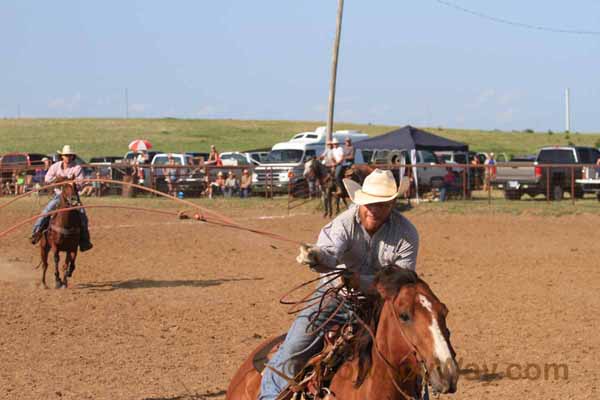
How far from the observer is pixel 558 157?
33.0 metres

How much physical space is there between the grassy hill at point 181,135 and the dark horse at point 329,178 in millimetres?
44526

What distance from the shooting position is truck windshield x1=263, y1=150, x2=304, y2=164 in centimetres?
3459

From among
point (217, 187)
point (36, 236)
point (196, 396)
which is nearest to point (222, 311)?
point (36, 236)

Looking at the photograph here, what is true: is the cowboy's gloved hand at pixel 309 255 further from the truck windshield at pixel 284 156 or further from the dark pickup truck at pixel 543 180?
the truck windshield at pixel 284 156

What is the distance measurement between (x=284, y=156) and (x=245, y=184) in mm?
5043

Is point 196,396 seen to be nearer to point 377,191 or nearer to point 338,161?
point 377,191

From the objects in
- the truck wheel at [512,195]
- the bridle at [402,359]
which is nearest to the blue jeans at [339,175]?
the truck wheel at [512,195]

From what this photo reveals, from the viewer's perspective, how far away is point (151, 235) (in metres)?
21.0

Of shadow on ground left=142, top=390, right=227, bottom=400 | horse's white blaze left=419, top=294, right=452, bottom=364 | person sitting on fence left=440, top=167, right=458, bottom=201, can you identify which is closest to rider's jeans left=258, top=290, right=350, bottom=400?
horse's white blaze left=419, top=294, right=452, bottom=364

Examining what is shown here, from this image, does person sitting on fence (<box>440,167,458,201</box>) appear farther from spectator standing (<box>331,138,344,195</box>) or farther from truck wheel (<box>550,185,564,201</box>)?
spectator standing (<box>331,138,344,195</box>)

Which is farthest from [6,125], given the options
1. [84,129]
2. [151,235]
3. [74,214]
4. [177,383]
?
[177,383]

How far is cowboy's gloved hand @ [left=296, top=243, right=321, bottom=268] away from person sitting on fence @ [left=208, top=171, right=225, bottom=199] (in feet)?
82.0

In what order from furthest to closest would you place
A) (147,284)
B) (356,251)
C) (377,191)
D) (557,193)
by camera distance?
1. (557,193)
2. (147,284)
3. (356,251)
4. (377,191)

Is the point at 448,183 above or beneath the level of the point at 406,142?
beneath
